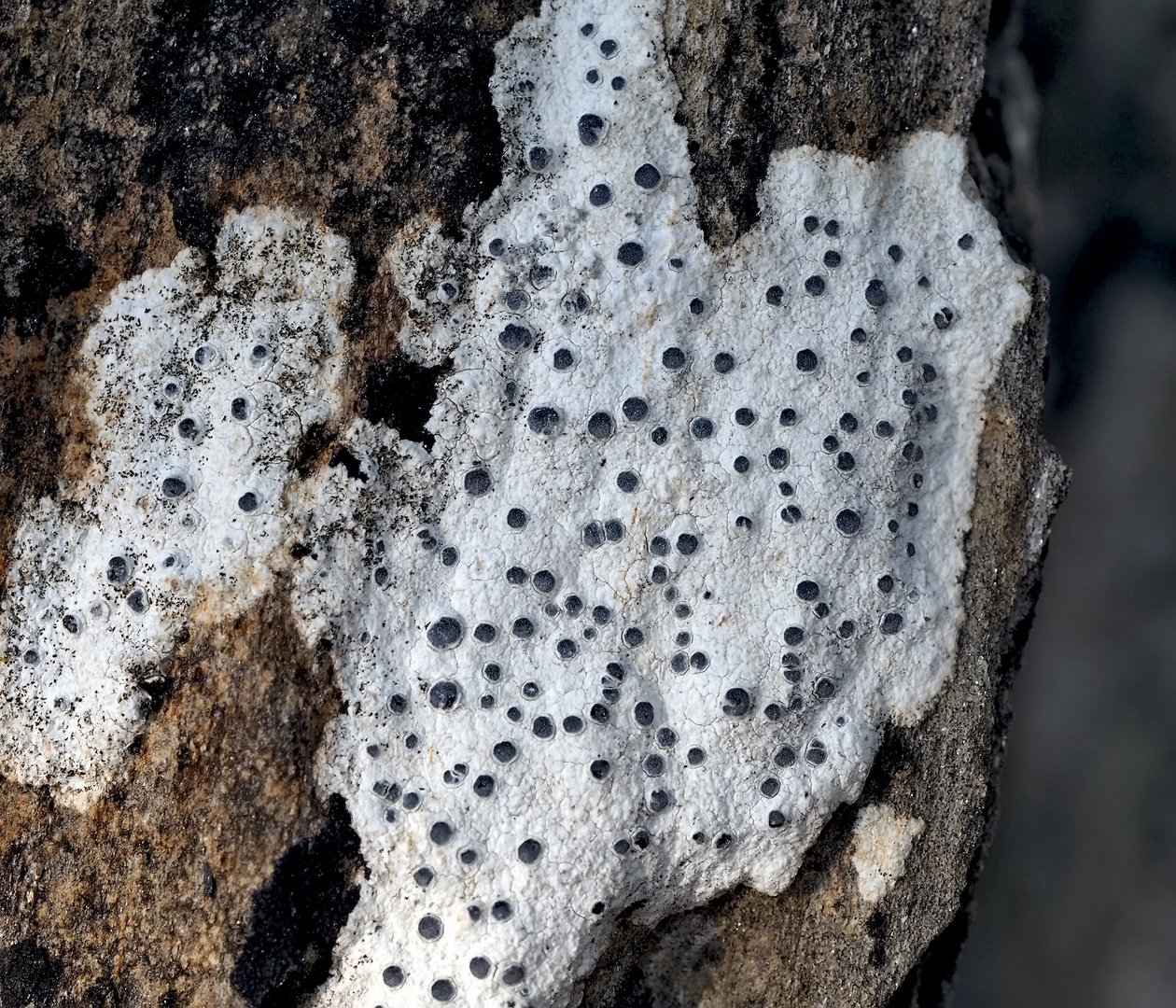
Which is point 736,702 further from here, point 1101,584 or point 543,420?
point 1101,584

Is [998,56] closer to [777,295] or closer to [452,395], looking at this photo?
[777,295]

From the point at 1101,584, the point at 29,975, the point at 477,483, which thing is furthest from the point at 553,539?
the point at 1101,584

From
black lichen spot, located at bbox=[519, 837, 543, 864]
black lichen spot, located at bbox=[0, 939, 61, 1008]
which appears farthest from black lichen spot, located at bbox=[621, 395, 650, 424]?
black lichen spot, located at bbox=[0, 939, 61, 1008]

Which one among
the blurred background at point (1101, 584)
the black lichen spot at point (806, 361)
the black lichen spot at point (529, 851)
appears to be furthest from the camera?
the blurred background at point (1101, 584)

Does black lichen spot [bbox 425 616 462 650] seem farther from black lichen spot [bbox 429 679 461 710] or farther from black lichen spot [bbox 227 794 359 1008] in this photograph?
black lichen spot [bbox 227 794 359 1008]

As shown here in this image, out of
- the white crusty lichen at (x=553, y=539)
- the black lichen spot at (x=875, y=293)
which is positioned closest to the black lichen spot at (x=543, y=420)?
the white crusty lichen at (x=553, y=539)

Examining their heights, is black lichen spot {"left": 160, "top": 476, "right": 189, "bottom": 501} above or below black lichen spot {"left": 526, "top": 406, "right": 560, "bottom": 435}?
below

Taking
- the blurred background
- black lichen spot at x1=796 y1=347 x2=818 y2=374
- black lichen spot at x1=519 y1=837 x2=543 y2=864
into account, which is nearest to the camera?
black lichen spot at x1=519 y1=837 x2=543 y2=864

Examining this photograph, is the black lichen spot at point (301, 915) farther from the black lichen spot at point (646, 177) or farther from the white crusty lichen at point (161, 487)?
the black lichen spot at point (646, 177)
